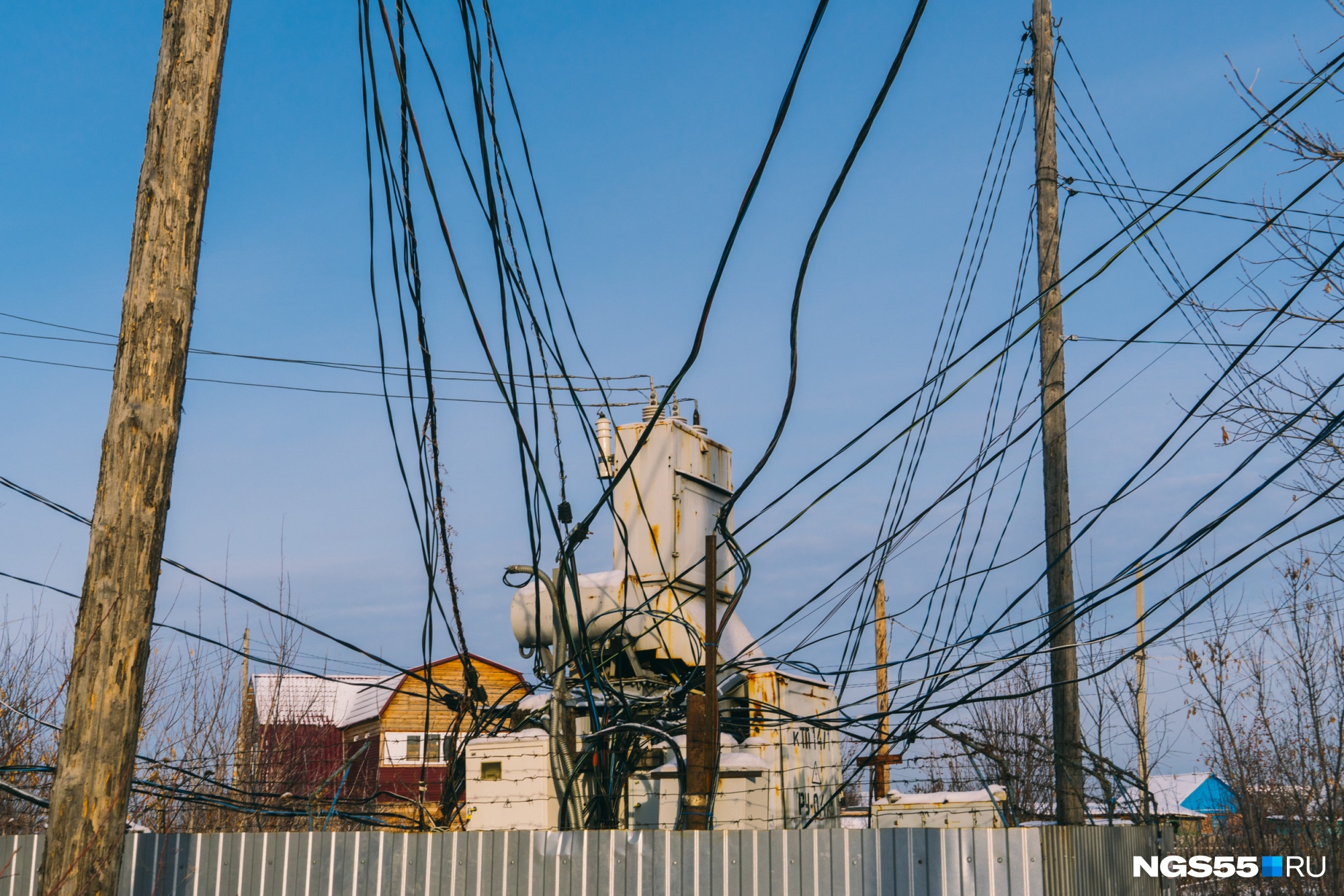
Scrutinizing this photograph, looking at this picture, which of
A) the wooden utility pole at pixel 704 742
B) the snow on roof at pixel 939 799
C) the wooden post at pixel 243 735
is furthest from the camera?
the wooden post at pixel 243 735

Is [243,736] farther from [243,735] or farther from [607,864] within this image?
[607,864]

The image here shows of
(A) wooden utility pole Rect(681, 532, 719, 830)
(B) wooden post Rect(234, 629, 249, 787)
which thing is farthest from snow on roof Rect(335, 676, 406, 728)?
(A) wooden utility pole Rect(681, 532, 719, 830)

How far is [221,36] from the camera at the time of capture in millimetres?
5336

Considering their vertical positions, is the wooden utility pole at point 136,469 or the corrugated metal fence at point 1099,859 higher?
the wooden utility pole at point 136,469

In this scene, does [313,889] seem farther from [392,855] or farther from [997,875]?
[997,875]

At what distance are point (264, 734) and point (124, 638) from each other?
18240 millimetres

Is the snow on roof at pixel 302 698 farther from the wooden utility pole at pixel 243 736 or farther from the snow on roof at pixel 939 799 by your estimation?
the snow on roof at pixel 939 799

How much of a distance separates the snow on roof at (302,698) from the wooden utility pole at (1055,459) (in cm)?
1646

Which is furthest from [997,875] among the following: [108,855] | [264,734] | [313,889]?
[264,734]

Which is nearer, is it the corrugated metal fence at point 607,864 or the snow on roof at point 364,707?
the corrugated metal fence at point 607,864

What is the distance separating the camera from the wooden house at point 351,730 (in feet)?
67.5

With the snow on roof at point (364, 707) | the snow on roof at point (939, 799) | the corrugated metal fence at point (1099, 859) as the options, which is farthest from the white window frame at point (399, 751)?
the corrugated metal fence at point (1099, 859)

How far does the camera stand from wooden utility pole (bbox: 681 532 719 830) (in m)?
7.79

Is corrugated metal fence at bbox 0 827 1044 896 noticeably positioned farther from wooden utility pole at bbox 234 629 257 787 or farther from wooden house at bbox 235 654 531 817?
wooden utility pole at bbox 234 629 257 787
